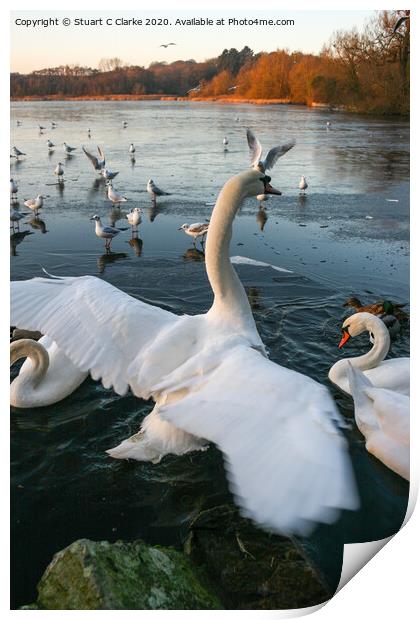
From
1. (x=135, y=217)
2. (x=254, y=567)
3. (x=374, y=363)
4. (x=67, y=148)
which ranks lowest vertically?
(x=254, y=567)

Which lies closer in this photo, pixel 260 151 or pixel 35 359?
pixel 35 359

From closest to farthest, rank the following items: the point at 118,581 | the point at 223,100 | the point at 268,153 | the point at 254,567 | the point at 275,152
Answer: the point at 118,581 < the point at 254,567 < the point at 223,100 < the point at 268,153 < the point at 275,152

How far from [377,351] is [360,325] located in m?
0.22

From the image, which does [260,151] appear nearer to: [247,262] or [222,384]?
[247,262]

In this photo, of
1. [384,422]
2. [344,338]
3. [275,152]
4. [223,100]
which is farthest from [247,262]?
[384,422]

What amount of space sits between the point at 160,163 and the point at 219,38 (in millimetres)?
5552

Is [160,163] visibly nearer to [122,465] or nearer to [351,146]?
[351,146]

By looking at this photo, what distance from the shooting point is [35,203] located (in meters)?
5.48

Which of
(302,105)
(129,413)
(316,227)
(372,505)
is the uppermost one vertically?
Answer: (302,105)

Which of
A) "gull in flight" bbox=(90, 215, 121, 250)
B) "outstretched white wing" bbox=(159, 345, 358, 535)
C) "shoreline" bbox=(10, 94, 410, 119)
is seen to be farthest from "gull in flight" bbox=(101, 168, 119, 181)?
"outstretched white wing" bbox=(159, 345, 358, 535)

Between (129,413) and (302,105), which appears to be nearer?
(129,413)

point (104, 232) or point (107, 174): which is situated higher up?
point (107, 174)
